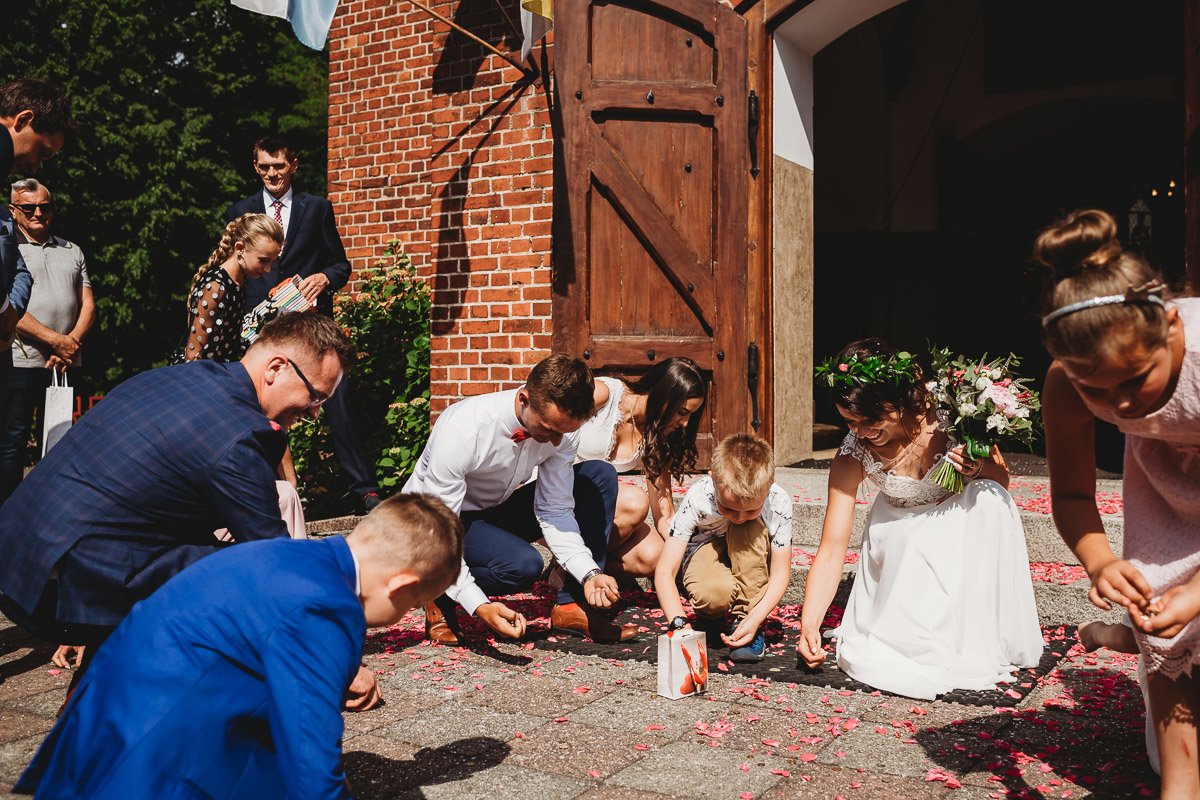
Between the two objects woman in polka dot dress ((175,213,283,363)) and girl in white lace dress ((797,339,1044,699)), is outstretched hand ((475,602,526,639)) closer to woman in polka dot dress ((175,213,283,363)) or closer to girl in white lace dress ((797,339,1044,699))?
girl in white lace dress ((797,339,1044,699))

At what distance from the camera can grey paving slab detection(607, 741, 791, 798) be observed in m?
2.93

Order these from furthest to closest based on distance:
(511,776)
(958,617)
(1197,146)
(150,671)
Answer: (1197,146) → (958,617) → (511,776) → (150,671)

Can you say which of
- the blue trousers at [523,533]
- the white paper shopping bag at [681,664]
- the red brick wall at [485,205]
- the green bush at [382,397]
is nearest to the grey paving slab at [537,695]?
the white paper shopping bag at [681,664]

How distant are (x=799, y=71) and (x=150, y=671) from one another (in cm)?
632

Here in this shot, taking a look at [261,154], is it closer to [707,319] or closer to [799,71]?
[707,319]

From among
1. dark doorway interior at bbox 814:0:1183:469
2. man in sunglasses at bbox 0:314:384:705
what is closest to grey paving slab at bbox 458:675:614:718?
man in sunglasses at bbox 0:314:384:705

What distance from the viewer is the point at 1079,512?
112 inches

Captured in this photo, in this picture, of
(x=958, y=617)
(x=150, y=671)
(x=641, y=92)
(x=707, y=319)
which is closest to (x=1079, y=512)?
(x=958, y=617)

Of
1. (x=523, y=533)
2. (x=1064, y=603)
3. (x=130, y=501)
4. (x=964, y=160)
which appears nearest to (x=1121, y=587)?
(x=1064, y=603)

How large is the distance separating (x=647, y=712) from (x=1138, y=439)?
1774 mm

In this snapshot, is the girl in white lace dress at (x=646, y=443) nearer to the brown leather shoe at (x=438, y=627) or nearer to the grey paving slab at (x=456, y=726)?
the brown leather shoe at (x=438, y=627)

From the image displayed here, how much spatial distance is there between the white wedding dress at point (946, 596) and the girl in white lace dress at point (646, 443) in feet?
3.42

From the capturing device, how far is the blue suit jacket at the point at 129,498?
2.84 m

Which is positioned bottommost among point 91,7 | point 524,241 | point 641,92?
point 524,241
